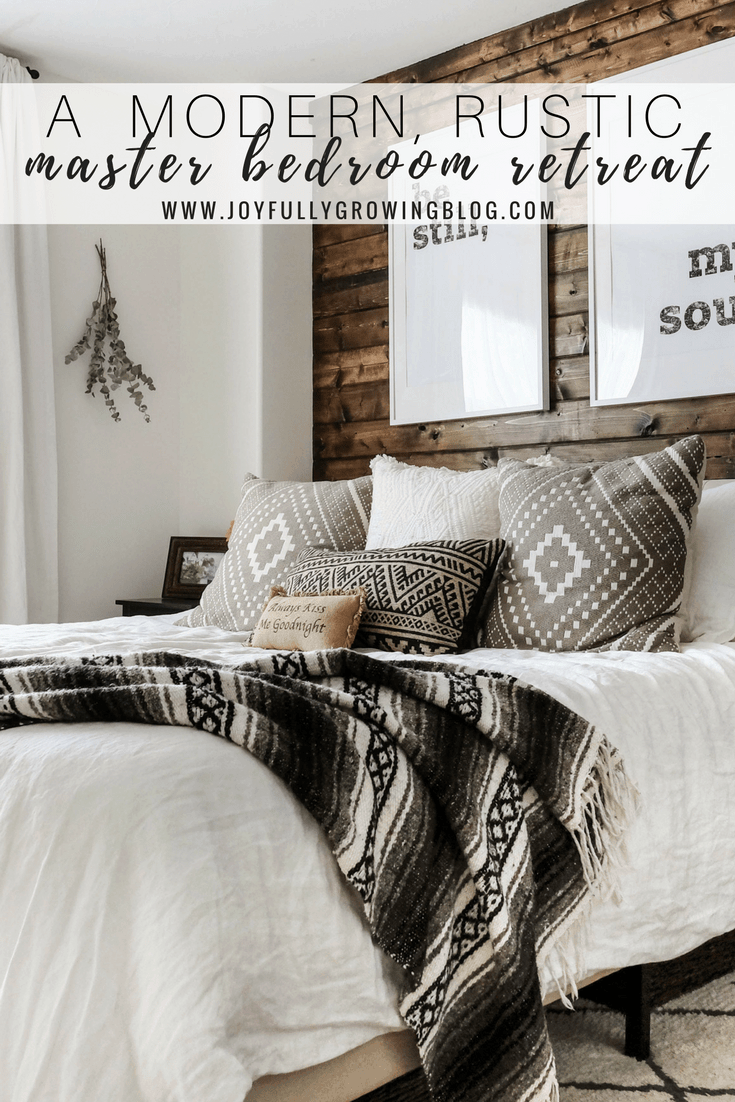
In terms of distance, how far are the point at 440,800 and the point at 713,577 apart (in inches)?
42.7

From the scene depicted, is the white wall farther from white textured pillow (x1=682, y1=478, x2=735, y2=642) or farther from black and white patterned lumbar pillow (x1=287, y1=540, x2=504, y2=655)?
white textured pillow (x1=682, y1=478, x2=735, y2=642)

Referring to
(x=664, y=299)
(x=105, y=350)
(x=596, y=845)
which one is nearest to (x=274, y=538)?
(x=664, y=299)

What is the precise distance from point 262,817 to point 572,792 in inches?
17.1

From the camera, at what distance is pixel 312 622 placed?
1973mm

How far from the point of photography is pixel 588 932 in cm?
137

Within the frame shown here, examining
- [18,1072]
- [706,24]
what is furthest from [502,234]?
[18,1072]

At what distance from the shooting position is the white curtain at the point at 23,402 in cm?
327

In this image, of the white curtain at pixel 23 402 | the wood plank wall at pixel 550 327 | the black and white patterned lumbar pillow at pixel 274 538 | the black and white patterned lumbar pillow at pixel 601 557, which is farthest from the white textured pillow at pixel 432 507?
the white curtain at pixel 23 402

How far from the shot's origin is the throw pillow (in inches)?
76.7

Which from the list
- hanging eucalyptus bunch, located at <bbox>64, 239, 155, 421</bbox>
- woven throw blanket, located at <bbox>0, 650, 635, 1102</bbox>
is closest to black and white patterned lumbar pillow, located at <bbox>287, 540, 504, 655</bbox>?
woven throw blanket, located at <bbox>0, 650, 635, 1102</bbox>

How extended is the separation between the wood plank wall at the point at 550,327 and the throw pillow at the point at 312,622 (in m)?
1.17

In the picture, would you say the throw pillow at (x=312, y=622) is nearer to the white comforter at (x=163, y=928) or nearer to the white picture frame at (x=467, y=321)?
the white comforter at (x=163, y=928)

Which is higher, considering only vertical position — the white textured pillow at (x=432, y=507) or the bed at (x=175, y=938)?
the white textured pillow at (x=432, y=507)

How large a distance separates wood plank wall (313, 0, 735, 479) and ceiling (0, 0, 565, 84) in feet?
0.35
